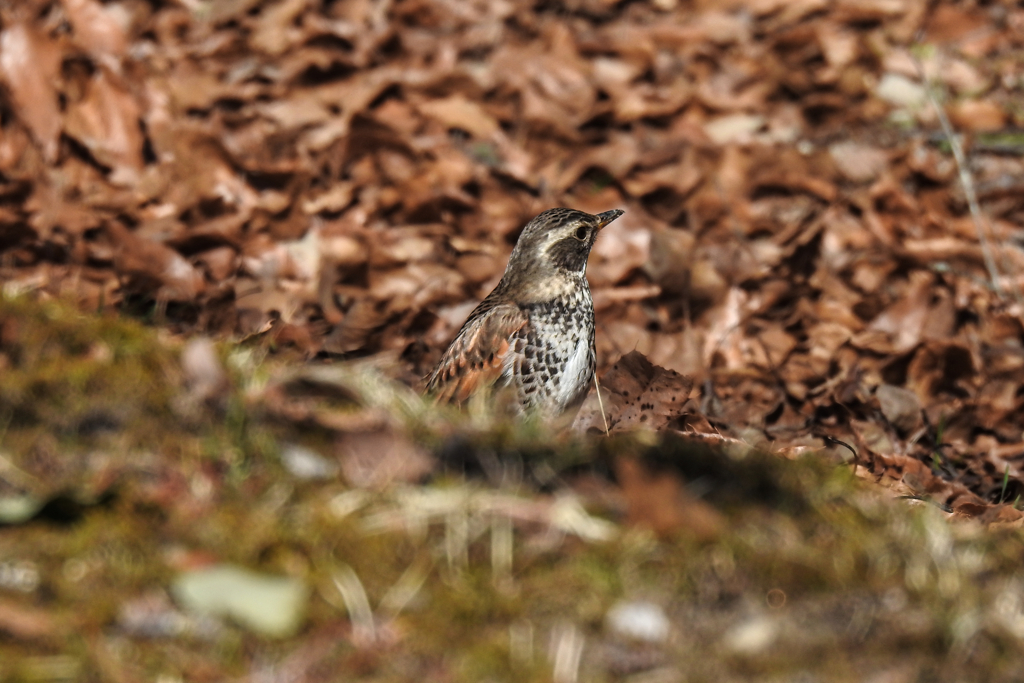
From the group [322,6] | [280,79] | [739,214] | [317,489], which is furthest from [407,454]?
[322,6]

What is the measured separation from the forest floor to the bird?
16.0 inches

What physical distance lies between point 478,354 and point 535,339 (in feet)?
0.83

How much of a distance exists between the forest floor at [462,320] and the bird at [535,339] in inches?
16.0

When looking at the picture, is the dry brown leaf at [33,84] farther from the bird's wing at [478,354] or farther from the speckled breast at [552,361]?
the speckled breast at [552,361]

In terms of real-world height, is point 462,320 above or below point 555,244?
below

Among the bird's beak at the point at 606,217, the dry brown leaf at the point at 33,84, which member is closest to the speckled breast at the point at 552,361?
the bird's beak at the point at 606,217

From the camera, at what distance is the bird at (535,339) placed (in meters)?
5.03

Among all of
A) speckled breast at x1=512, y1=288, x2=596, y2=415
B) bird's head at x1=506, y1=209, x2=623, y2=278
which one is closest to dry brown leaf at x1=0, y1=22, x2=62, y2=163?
bird's head at x1=506, y1=209, x2=623, y2=278

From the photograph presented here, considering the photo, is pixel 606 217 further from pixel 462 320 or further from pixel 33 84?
pixel 33 84

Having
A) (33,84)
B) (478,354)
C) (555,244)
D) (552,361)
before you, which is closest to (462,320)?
(555,244)

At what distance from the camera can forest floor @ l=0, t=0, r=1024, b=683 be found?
2.41 m

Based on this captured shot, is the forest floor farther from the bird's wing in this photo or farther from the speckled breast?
the bird's wing

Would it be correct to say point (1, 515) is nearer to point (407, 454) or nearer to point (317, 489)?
point (317, 489)

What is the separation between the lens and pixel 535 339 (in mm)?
5098
